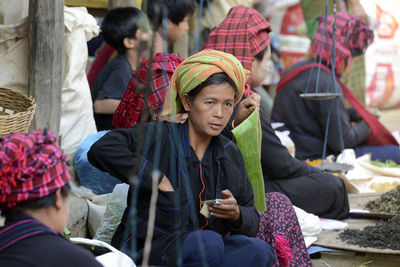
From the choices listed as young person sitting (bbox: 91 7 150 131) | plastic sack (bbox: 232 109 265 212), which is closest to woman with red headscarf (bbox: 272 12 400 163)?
young person sitting (bbox: 91 7 150 131)

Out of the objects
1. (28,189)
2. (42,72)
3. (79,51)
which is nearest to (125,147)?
(28,189)

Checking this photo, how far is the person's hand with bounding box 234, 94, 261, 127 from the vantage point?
3.46m

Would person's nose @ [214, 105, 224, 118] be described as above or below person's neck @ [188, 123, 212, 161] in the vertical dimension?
above

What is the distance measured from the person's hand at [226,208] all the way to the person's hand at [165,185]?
20 centimetres

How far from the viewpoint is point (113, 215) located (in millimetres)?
3410

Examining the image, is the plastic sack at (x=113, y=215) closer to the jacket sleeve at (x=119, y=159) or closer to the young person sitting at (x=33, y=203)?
the jacket sleeve at (x=119, y=159)

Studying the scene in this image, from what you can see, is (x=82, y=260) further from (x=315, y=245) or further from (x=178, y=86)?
(x=315, y=245)

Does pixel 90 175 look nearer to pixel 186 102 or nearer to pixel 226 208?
pixel 186 102

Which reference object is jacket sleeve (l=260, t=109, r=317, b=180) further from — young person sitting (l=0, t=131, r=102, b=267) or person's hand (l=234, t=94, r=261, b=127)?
young person sitting (l=0, t=131, r=102, b=267)

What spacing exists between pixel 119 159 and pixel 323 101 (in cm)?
304

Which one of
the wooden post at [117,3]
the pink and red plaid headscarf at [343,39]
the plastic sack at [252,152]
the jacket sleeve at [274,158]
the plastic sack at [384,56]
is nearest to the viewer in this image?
the plastic sack at [252,152]

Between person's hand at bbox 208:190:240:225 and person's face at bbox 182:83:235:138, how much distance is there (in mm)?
323

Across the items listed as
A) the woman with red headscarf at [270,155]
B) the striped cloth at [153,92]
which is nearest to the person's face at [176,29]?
the woman with red headscarf at [270,155]

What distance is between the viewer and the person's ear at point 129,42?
15.8ft
